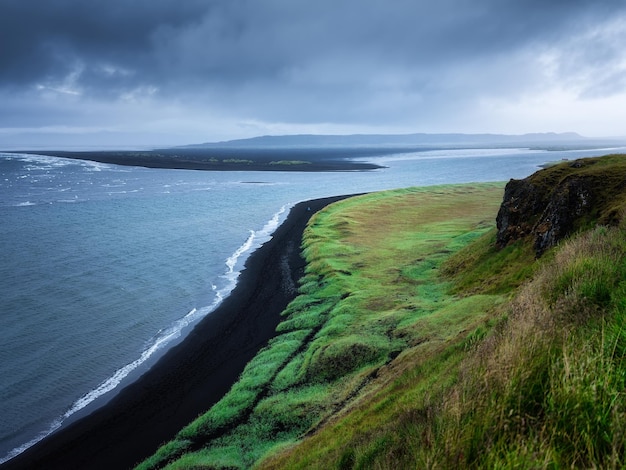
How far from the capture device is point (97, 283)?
150ft

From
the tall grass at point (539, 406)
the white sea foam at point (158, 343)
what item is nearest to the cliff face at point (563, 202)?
the tall grass at point (539, 406)

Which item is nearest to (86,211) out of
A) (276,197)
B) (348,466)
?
(276,197)

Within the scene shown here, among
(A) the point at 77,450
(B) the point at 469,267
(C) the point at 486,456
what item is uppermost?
(C) the point at 486,456

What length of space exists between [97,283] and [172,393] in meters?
23.7

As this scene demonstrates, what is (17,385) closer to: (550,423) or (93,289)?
(93,289)

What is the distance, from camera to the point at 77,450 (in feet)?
71.9

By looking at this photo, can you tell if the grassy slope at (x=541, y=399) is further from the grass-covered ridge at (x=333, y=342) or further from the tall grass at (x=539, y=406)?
the grass-covered ridge at (x=333, y=342)

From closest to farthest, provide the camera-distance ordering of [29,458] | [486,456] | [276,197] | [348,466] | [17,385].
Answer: [486,456] → [348,466] → [29,458] → [17,385] → [276,197]

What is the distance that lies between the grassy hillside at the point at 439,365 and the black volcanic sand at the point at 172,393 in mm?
1586

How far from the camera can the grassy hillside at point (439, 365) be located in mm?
5484

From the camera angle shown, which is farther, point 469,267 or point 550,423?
point 469,267

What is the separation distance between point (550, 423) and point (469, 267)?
32.9m

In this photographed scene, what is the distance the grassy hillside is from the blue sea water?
8906 millimetres

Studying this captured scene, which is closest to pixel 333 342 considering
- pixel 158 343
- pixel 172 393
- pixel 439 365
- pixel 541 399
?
pixel 172 393
